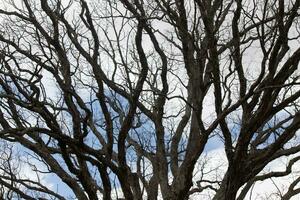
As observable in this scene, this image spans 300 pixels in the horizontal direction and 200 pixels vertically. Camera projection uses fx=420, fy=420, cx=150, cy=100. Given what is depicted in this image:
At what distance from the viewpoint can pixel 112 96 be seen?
7.38 m

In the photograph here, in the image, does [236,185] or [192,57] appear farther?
[192,57]

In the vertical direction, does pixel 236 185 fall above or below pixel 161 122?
below

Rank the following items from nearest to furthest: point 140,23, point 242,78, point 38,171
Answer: point 242,78 → point 140,23 → point 38,171

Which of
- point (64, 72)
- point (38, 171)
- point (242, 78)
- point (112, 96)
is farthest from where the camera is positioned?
point (112, 96)

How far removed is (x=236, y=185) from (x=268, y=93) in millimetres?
1101

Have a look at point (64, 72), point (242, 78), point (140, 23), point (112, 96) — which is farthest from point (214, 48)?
point (112, 96)

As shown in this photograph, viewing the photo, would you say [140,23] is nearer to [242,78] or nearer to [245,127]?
[242,78]

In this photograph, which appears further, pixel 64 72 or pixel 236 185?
pixel 64 72

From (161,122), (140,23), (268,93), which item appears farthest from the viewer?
(161,122)

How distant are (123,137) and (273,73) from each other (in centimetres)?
183

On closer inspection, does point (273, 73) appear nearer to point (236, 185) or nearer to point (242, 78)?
point (242, 78)

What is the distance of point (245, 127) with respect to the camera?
4.31 meters

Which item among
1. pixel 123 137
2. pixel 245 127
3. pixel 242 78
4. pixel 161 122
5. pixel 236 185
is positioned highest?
pixel 161 122

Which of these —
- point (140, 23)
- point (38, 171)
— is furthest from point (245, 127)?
point (38, 171)
